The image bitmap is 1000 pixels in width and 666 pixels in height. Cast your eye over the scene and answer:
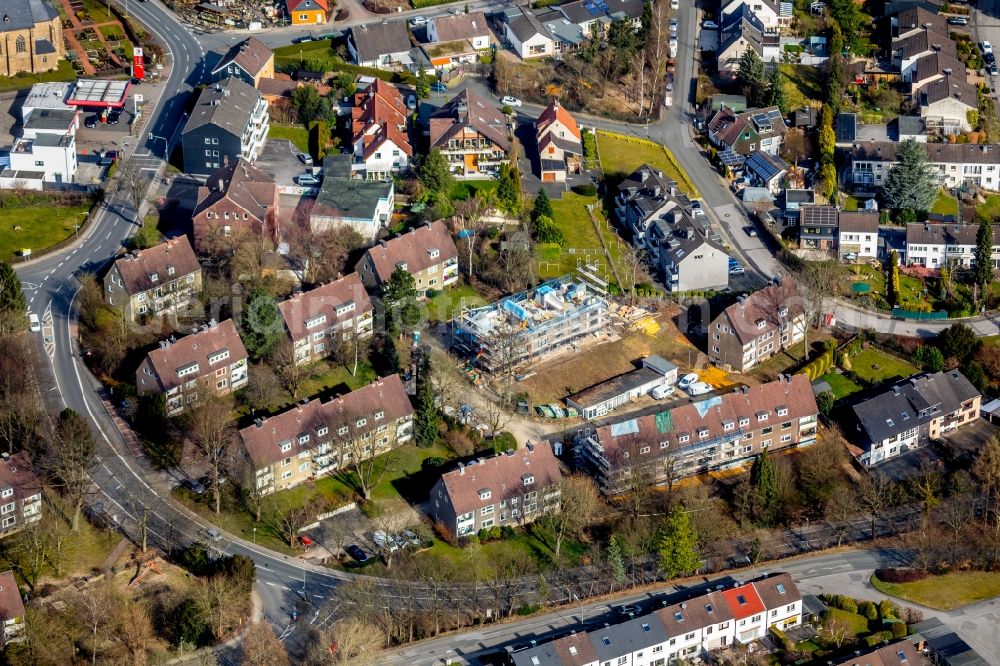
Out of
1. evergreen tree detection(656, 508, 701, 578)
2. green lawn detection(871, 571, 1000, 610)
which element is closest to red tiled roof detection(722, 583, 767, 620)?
evergreen tree detection(656, 508, 701, 578)

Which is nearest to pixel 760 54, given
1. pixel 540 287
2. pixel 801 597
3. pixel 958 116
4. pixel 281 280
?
pixel 958 116

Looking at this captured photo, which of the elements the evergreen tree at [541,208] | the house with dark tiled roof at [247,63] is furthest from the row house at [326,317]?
the house with dark tiled roof at [247,63]

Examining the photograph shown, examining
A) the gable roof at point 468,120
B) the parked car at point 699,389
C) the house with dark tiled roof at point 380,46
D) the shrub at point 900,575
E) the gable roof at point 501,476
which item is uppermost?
the house with dark tiled roof at point 380,46

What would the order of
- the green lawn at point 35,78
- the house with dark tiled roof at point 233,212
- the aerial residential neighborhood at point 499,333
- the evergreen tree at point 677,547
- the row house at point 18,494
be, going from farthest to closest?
the green lawn at point 35,78
the house with dark tiled roof at point 233,212
the evergreen tree at point 677,547
the row house at point 18,494
the aerial residential neighborhood at point 499,333

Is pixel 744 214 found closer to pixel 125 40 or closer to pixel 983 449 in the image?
pixel 983 449

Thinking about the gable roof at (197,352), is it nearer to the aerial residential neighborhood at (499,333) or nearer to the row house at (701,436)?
the aerial residential neighborhood at (499,333)

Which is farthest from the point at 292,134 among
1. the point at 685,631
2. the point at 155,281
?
the point at 685,631

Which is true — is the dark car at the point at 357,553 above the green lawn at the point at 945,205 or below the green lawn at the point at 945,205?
below
